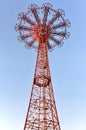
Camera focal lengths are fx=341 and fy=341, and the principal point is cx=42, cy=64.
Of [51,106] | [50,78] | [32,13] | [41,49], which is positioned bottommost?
[51,106]

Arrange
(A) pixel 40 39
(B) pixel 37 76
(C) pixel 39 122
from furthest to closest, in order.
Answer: (A) pixel 40 39
(B) pixel 37 76
(C) pixel 39 122

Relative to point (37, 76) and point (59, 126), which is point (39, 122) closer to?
point (59, 126)

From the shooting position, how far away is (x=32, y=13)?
1587 inches

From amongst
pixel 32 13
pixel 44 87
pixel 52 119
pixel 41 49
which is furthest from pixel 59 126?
pixel 32 13

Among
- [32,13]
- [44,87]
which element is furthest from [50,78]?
[32,13]

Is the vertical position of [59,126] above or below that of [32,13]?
below

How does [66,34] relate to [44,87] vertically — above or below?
above

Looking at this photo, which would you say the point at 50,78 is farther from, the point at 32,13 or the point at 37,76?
the point at 32,13

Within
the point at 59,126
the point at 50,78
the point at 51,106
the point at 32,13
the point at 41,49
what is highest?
the point at 32,13

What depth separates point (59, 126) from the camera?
35.5 m

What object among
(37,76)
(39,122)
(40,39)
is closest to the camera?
(39,122)

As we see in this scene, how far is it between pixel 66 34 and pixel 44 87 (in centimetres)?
755

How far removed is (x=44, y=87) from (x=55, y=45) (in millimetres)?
6899

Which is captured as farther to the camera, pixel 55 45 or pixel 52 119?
pixel 55 45
